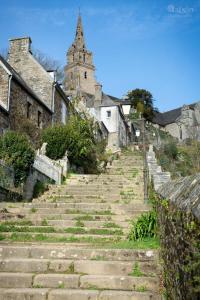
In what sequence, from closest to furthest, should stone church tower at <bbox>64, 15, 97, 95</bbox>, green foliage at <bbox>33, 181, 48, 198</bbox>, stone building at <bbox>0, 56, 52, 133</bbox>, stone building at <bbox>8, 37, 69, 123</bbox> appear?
green foliage at <bbox>33, 181, 48, 198</bbox> < stone building at <bbox>0, 56, 52, 133</bbox> < stone building at <bbox>8, 37, 69, 123</bbox> < stone church tower at <bbox>64, 15, 97, 95</bbox>

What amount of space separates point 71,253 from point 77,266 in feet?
1.60

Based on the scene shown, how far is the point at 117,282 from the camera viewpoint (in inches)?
217

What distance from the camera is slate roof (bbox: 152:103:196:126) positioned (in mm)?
77375

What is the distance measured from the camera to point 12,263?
20.5 feet

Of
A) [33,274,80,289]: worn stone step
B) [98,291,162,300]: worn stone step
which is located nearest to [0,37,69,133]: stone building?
[33,274,80,289]: worn stone step

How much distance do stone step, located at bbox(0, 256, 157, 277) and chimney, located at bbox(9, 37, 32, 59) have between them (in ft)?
71.2

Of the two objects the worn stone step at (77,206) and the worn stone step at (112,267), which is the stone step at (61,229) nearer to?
the worn stone step at (77,206)

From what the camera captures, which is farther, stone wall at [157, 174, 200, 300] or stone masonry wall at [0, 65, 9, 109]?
stone masonry wall at [0, 65, 9, 109]

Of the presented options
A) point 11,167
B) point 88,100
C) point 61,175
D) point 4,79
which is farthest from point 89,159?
point 88,100

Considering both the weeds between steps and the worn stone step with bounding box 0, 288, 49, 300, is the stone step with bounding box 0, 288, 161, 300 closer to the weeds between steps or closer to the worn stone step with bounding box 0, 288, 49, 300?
the worn stone step with bounding box 0, 288, 49, 300

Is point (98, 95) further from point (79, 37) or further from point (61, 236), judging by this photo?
point (79, 37)

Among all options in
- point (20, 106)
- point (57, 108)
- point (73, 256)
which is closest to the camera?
point (73, 256)

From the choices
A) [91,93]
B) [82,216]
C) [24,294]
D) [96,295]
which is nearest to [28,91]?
[82,216]

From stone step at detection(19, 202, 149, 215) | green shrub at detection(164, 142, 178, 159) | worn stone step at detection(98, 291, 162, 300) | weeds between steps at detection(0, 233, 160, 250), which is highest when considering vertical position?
green shrub at detection(164, 142, 178, 159)
